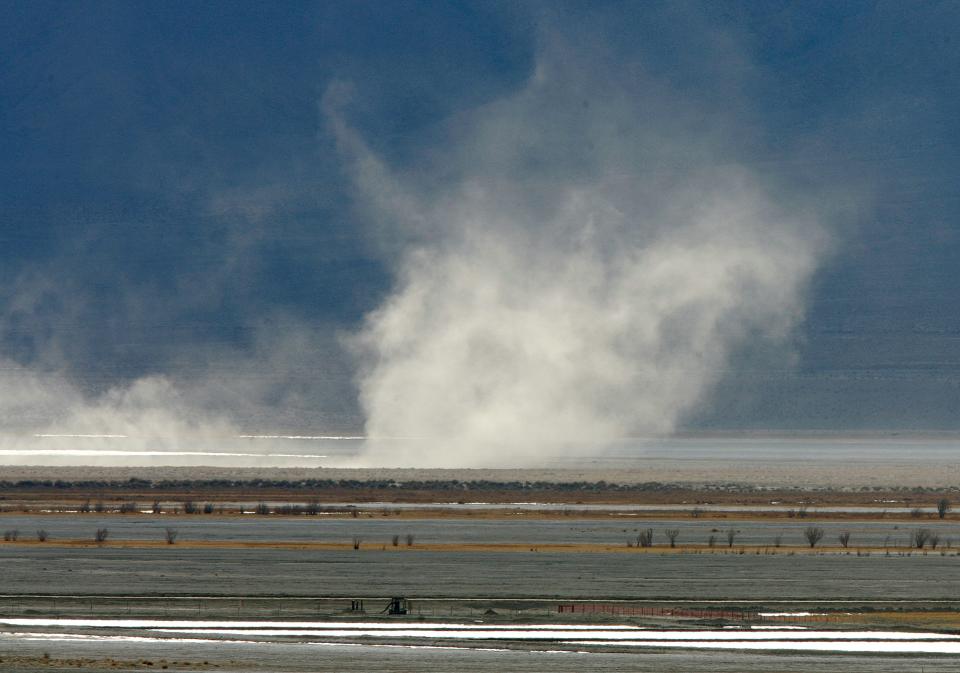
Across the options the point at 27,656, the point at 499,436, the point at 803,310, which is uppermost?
the point at 803,310

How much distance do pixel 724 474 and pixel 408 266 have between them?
98.8 meters

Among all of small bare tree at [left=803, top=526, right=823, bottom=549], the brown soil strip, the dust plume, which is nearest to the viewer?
the brown soil strip

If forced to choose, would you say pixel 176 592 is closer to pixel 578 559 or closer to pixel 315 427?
pixel 578 559

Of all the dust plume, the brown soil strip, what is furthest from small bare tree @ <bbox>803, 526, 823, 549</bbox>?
the dust plume

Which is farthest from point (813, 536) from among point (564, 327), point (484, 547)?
point (564, 327)

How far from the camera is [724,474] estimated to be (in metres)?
93.8

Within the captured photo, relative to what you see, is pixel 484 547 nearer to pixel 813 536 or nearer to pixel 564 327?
pixel 813 536

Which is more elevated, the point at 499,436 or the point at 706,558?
the point at 499,436

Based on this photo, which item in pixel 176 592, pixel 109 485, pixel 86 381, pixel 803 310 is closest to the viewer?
pixel 176 592

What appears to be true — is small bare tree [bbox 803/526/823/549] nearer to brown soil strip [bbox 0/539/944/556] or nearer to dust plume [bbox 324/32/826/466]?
brown soil strip [bbox 0/539/944/556]

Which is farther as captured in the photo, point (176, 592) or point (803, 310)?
point (803, 310)

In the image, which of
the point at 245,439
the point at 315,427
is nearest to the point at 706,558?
the point at 245,439

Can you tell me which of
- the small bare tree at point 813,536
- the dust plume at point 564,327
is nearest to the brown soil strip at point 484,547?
the small bare tree at point 813,536

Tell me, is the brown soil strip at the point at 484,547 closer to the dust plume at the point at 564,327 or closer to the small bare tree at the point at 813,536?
the small bare tree at the point at 813,536
